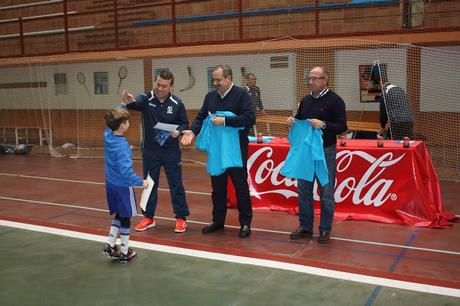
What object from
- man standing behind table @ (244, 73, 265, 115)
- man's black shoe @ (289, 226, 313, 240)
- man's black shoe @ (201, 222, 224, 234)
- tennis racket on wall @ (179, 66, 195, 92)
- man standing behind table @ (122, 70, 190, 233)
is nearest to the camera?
man's black shoe @ (289, 226, 313, 240)

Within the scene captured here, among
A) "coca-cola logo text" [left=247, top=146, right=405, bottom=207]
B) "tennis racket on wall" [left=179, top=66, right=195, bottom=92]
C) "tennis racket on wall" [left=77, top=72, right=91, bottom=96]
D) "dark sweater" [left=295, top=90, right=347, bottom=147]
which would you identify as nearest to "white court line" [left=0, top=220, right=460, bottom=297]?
"dark sweater" [left=295, top=90, right=347, bottom=147]

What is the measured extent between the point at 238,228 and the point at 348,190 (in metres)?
1.60

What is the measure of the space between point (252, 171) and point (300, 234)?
5.81ft

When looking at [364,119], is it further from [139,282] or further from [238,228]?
[139,282]

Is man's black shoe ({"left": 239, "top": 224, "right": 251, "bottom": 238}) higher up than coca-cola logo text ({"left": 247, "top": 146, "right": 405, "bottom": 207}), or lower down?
lower down

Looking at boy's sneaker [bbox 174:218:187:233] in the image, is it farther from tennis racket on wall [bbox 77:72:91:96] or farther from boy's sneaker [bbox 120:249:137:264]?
tennis racket on wall [bbox 77:72:91:96]

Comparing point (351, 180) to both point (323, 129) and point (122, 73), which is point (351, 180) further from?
point (122, 73)

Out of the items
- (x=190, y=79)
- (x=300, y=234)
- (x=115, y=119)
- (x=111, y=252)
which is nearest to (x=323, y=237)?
(x=300, y=234)

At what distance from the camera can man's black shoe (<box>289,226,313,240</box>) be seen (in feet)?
18.4

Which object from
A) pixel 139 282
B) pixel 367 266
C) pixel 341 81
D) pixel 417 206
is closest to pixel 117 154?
pixel 139 282

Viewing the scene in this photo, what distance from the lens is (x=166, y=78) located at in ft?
18.3

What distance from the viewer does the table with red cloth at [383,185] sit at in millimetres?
6199

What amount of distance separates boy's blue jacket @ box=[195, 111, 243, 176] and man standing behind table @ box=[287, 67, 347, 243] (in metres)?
0.68

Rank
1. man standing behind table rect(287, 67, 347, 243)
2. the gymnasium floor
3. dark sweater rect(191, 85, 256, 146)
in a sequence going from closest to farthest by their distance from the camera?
1. the gymnasium floor
2. man standing behind table rect(287, 67, 347, 243)
3. dark sweater rect(191, 85, 256, 146)
